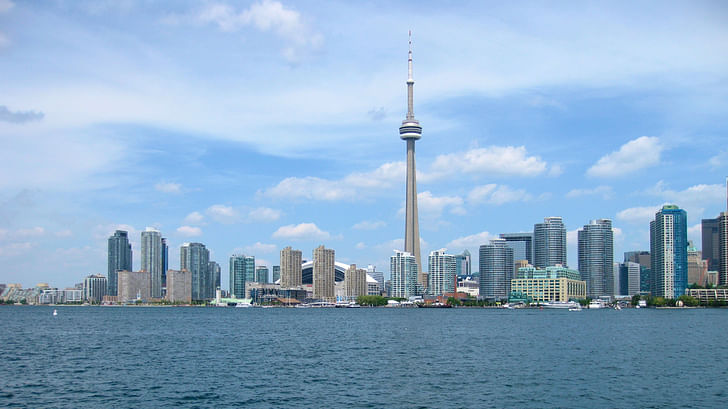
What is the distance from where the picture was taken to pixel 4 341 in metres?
97.2

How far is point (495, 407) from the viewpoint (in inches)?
1901

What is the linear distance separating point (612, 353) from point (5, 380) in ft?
197

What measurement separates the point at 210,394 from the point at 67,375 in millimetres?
16109

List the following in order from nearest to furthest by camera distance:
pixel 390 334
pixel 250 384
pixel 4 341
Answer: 1. pixel 250 384
2. pixel 4 341
3. pixel 390 334

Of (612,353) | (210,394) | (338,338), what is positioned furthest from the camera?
(338,338)

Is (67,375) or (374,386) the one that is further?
(67,375)

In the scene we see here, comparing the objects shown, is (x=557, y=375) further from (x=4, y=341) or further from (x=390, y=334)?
(x=4, y=341)

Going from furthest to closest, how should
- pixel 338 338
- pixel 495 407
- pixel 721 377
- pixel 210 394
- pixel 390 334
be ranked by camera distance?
pixel 390 334
pixel 338 338
pixel 721 377
pixel 210 394
pixel 495 407

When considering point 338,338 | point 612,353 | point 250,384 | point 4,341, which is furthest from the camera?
point 338,338

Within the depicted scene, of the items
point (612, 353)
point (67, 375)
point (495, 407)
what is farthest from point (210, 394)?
point (612, 353)

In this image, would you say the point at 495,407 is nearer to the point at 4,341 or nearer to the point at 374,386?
the point at 374,386

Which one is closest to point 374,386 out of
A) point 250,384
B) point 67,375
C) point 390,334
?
point 250,384

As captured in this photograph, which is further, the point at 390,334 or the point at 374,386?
the point at 390,334

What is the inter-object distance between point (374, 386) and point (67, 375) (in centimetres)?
2615
